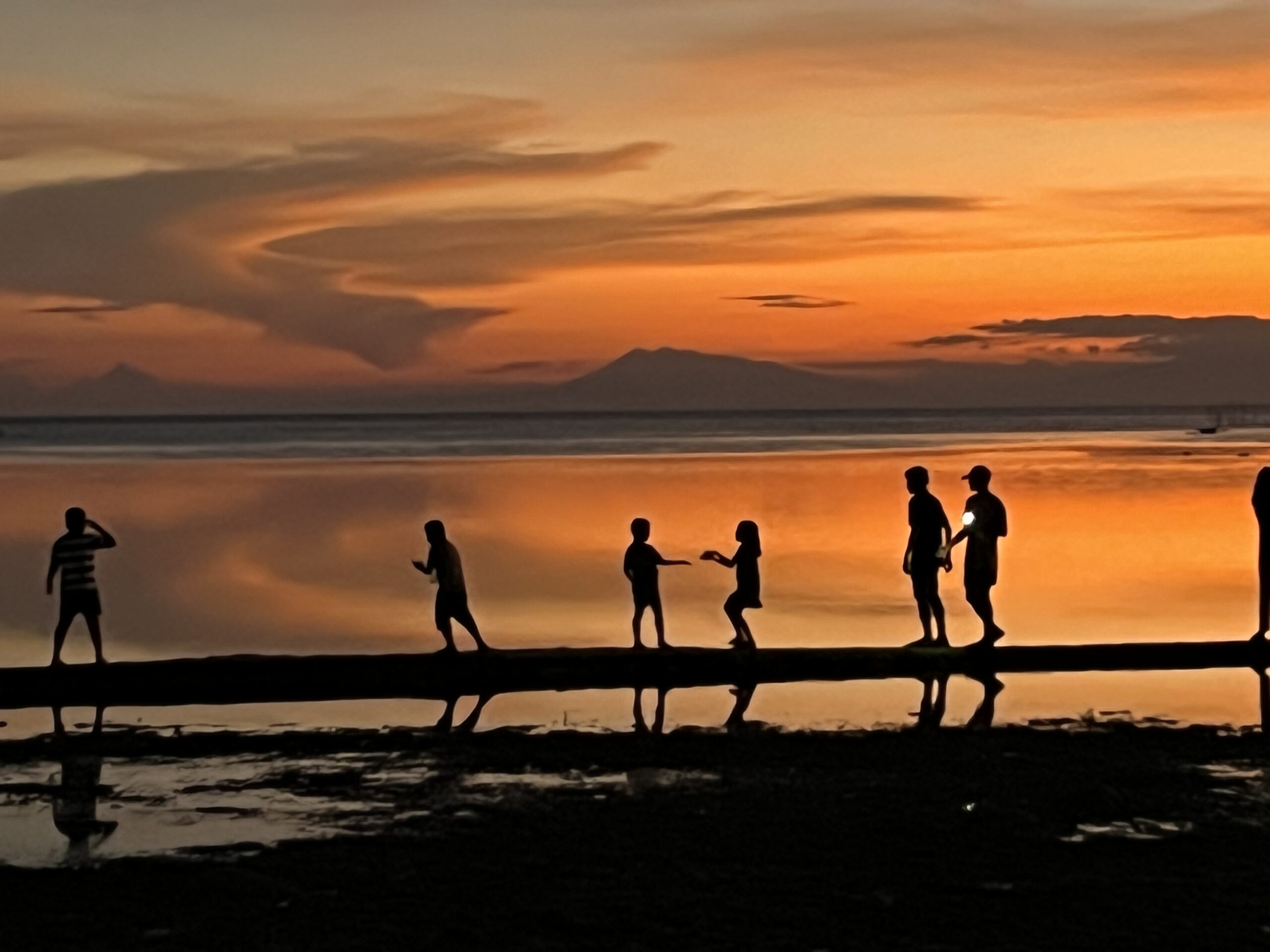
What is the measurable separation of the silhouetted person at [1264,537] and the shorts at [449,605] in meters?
7.70

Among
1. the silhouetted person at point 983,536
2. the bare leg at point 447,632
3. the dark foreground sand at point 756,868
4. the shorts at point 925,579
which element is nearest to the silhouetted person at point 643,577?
the bare leg at point 447,632

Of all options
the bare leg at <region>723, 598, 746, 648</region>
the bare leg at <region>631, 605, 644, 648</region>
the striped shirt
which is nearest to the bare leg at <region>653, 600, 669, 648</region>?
the bare leg at <region>631, 605, 644, 648</region>

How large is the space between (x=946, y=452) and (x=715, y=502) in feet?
107

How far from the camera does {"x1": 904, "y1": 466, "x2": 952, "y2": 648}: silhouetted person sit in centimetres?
1517

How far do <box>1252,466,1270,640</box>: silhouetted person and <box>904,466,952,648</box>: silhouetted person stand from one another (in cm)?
309

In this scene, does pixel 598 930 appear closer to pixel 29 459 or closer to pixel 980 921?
pixel 980 921

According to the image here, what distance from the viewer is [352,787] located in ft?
36.3

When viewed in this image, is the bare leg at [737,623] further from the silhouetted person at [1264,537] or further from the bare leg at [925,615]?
the silhouetted person at [1264,537]

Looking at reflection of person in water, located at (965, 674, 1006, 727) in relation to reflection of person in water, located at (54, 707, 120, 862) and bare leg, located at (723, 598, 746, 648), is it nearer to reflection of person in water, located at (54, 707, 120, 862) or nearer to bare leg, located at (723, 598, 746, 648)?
bare leg, located at (723, 598, 746, 648)

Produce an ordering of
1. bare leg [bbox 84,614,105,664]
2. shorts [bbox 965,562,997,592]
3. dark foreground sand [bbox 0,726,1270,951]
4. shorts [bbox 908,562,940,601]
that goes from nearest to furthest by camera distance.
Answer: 1. dark foreground sand [bbox 0,726,1270,951]
2. bare leg [bbox 84,614,105,664]
3. shorts [bbox 965,562,997,592]
4. shorts [bbox 908,562,940,601]

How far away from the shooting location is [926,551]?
15258 millimetres

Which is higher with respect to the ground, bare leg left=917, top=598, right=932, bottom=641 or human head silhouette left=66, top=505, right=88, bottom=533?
human head silhouette left=66, top=505, right=88, bottom=533

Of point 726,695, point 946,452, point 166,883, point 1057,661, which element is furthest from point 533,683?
point 946,452

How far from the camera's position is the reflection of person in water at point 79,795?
987 cm
